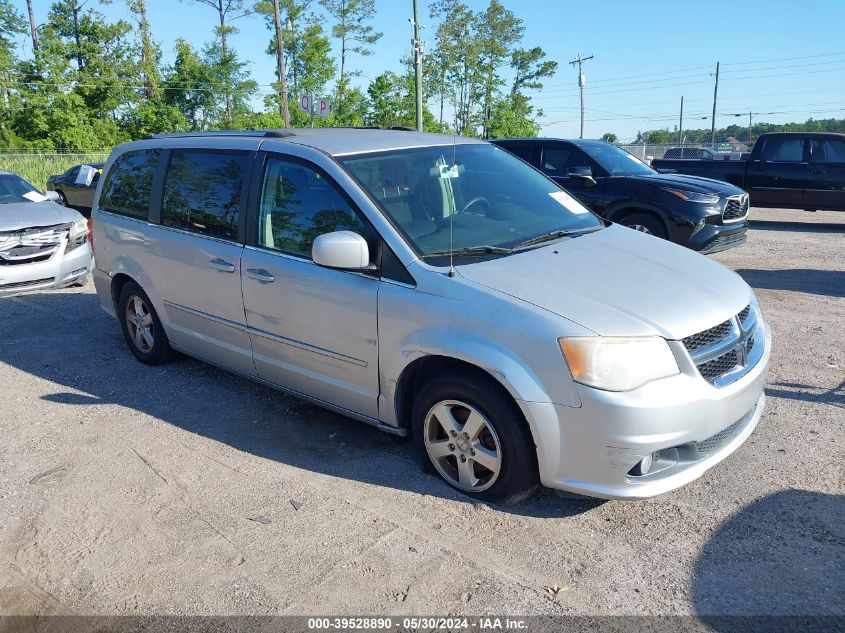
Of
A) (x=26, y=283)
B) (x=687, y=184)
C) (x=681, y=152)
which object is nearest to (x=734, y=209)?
(x=687, y=184)

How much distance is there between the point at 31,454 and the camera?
4270 mm

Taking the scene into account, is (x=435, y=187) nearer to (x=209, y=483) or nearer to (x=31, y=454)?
(x=209, y=483)

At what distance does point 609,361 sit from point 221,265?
265cm

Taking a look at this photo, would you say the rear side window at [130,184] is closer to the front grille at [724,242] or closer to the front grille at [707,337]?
the front grille at [707,337]

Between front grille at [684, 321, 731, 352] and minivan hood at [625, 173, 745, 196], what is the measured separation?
6187mm

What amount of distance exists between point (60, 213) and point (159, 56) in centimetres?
4013

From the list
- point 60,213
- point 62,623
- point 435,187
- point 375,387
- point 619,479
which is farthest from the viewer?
point 60,213

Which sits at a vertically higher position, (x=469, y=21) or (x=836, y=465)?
(x=469, y=21)

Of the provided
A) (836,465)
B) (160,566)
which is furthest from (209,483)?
(836,465)

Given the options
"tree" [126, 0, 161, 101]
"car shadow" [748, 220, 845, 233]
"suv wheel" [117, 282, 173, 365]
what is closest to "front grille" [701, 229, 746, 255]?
"car shadow" [748, 220, 845, 233]

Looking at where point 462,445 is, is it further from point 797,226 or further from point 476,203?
point 797,226

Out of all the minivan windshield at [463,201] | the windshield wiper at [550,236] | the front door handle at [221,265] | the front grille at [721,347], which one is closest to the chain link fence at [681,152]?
the minivan windshield at [463,201]

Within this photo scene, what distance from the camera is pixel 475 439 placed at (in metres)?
3.43

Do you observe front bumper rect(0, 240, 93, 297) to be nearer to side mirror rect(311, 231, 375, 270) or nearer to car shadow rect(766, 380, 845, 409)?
side mirror rect(311, 231, 375, 270)
